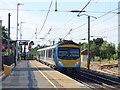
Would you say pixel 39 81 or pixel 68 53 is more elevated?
pixel 68 53

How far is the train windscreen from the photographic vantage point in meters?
21.2

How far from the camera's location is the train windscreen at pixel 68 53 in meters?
21.2

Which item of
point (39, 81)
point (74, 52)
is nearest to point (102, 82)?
point (74, 52)

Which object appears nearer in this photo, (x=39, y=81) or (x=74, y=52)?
(x=39, y=81)

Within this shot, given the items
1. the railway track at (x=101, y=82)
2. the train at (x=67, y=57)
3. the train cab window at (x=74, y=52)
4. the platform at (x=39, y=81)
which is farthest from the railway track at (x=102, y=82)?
the train cab window at (x=74, y=52)

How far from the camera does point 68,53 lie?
21297 mm

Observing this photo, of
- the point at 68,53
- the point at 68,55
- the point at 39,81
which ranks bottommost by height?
the point at 39,81

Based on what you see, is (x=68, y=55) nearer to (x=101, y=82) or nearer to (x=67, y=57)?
(x=67, y=57)

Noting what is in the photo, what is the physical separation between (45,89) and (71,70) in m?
10.3

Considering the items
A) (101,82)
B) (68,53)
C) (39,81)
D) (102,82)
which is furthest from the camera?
(68,53)

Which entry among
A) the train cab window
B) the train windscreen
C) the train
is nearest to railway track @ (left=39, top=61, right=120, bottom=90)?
the train

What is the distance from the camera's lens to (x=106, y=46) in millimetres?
78688

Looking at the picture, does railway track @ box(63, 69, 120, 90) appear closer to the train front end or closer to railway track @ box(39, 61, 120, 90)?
railway track @ box(39, 61, 120, 90)

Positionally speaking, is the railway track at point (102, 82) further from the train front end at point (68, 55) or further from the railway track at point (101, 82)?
the train front end at point (68, 55)
